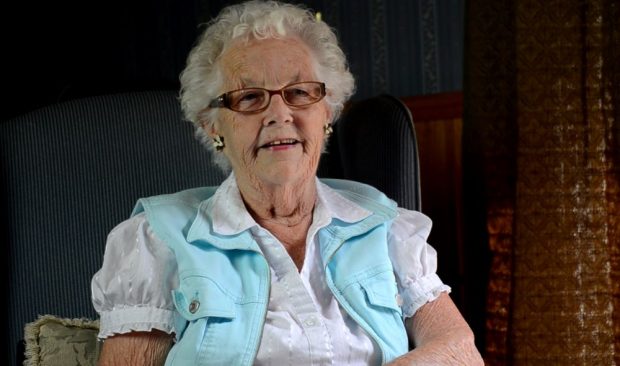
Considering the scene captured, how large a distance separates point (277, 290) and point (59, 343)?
17.6 inches

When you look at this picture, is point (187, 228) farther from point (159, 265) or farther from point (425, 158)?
point (425, 158)

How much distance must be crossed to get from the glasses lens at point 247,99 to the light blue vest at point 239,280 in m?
0.20

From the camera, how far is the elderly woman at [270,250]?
1.73 m

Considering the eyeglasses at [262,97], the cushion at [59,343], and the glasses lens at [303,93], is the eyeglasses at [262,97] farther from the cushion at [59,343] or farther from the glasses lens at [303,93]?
the cushion at [59,343]

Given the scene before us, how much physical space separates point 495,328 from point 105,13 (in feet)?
5.59

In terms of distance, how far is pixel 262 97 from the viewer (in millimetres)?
1836

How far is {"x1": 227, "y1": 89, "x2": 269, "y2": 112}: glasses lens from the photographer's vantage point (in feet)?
6.01

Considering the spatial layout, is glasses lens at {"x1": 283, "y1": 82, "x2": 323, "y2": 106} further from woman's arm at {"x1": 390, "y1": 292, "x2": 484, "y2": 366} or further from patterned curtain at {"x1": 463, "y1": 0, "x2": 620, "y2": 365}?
patterned curtain at {"x1": 463, "y1": 0, "x2": 620, "y2": 365}

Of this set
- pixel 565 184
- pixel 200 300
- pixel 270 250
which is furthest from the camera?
pixel 565 184

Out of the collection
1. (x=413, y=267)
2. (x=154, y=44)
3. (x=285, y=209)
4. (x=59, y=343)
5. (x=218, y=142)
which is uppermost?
(x=154, y=44)

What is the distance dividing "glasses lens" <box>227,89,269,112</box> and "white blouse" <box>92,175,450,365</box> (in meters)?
0.16

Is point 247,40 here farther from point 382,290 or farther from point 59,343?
point 59,343

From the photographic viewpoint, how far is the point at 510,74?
2.32 metres

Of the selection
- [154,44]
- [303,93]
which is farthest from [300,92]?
[154,44]
